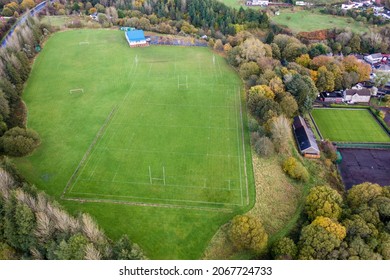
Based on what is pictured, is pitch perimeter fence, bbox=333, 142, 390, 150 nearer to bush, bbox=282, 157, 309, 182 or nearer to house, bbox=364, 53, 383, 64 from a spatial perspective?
bush, bbox=282, 157, 309, 182

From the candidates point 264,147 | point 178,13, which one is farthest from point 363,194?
point 178,13

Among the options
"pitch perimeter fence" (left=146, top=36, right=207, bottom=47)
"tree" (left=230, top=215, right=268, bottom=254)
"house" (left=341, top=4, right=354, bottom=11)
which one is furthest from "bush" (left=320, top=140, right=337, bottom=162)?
"house" (left=341, top=4, right=354, bottom=11)

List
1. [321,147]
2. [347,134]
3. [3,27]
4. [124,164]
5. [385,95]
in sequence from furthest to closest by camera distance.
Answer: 1. [3,27]
2. [385,95]
3. [347,134]
4. [321,147]
5. [124,164]

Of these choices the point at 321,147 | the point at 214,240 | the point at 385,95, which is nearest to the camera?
the point at 214,240

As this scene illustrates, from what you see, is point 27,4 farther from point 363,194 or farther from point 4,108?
point 363,194

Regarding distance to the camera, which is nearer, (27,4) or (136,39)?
(136,39)

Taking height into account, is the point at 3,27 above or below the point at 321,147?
above

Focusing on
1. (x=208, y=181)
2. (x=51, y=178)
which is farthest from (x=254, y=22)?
(x=51, y=178)

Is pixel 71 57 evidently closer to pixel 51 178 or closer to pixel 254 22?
pixel 51 178
